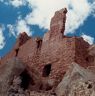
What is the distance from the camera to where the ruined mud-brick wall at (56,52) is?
104ft

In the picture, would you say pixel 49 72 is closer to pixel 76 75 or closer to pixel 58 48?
pixel 58 48

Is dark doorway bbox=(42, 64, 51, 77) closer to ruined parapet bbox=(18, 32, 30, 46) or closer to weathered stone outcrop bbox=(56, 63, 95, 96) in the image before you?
weathered stone outcrop bbox=(56, 63, 95, 96)

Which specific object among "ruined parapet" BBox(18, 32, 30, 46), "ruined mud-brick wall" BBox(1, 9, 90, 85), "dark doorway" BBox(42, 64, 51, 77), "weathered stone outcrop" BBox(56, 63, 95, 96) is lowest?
"weathered stone outcrop" BBox(56, 63, 95, 96)

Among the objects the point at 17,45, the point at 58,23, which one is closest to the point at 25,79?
the point at 58,23

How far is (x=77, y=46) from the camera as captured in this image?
32281 millimetres

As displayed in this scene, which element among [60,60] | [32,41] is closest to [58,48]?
[60,60]

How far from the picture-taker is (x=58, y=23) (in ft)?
115

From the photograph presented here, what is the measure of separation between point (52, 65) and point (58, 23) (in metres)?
4.54

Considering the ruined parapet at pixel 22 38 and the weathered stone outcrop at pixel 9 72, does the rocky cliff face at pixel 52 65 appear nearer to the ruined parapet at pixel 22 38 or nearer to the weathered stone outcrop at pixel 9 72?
the weathered stone outcrop at pixel 9 72

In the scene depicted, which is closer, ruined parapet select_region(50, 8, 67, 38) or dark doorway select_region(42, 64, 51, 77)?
dark doorway select_region(42, 64, 51, 77)

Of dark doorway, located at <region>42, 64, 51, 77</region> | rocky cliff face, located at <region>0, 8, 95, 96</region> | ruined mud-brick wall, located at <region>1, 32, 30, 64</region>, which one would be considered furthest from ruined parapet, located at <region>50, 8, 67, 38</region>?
ruined mud-brick wall, located at <region>1, 32, 30, 64</region>

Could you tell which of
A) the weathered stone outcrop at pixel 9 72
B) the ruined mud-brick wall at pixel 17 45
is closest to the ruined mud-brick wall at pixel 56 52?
the weathered stone outcrop at pixel 9 72

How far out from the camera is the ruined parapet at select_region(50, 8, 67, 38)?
3428 cm

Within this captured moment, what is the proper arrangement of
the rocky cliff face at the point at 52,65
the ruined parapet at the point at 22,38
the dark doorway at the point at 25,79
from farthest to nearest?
the ruined parapet at the point at 22,38, the dark doorway at the point at 25,79, the rocky cliff face at the point at 52,65
